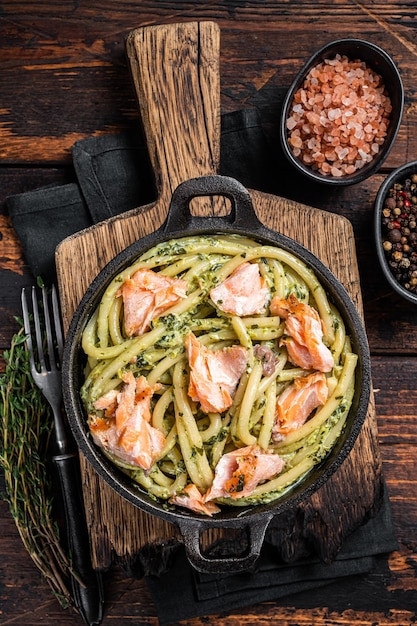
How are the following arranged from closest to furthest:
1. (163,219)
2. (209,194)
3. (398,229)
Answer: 1. (209,194)
2. (163,219)
3. (398,229)

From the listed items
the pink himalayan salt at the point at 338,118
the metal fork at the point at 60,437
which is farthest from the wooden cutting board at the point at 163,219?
the pink himalayan salt at the point at 338,118

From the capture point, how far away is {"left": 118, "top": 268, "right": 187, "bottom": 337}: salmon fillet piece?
7.85ft

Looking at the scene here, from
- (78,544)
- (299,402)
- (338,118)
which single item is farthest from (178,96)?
(78,544)

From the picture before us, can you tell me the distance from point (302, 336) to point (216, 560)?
80cm

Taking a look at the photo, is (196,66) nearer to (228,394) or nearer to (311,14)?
(311,14)

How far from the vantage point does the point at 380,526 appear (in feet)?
10.4

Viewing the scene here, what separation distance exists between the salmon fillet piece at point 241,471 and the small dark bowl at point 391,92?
121 centimetres

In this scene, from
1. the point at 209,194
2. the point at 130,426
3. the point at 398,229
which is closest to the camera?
the point at 130,426

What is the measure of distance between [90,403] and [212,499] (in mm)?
532

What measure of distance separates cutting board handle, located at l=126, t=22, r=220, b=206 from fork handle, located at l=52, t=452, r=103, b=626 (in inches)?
46.6

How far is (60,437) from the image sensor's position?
2977 mm

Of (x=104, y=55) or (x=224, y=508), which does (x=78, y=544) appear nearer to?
(x=224, y=508)

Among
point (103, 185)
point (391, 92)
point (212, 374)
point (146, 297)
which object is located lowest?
point (212, 374)

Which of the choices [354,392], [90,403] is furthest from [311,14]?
[90,403]
